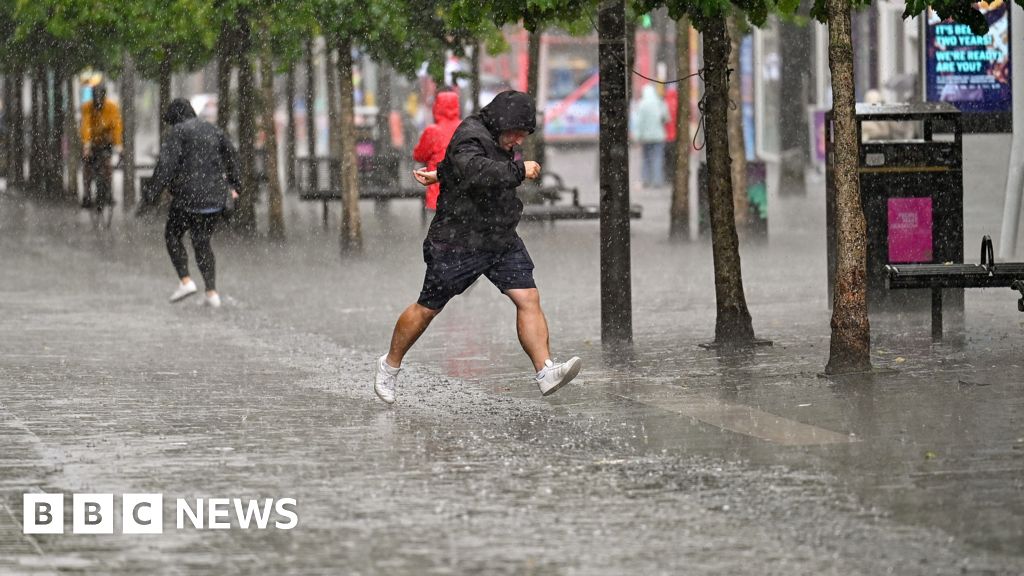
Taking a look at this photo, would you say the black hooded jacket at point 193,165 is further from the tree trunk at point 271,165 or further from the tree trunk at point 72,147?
the tree trunk at point 72,147

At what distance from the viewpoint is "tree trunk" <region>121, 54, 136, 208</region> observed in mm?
29031

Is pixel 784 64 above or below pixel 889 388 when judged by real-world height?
above

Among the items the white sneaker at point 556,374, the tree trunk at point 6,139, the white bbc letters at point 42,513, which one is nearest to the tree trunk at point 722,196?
the white sneaker at point 556,374

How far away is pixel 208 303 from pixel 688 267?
4969 mm

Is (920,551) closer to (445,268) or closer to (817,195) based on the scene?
(445,268)

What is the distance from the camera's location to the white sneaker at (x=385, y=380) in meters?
9.78

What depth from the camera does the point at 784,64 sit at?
35.2 metres

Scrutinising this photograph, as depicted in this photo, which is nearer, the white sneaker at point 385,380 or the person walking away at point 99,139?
the white sneaker at point 385,380

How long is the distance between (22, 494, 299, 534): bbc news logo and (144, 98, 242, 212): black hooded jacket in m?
8.46

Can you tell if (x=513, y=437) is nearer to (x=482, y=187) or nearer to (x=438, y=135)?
(x=482, y=187)

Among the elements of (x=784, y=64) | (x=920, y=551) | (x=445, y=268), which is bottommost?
(x=920, y=551)

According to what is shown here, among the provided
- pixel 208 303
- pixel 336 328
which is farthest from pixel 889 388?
pixel 208 303

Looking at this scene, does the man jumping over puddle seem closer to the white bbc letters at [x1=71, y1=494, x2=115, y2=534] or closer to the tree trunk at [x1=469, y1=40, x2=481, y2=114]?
the white bbc letters at [x1=71, y1=494, x2=115, y2=534]

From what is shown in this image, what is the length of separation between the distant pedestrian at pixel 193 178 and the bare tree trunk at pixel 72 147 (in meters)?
15.8
